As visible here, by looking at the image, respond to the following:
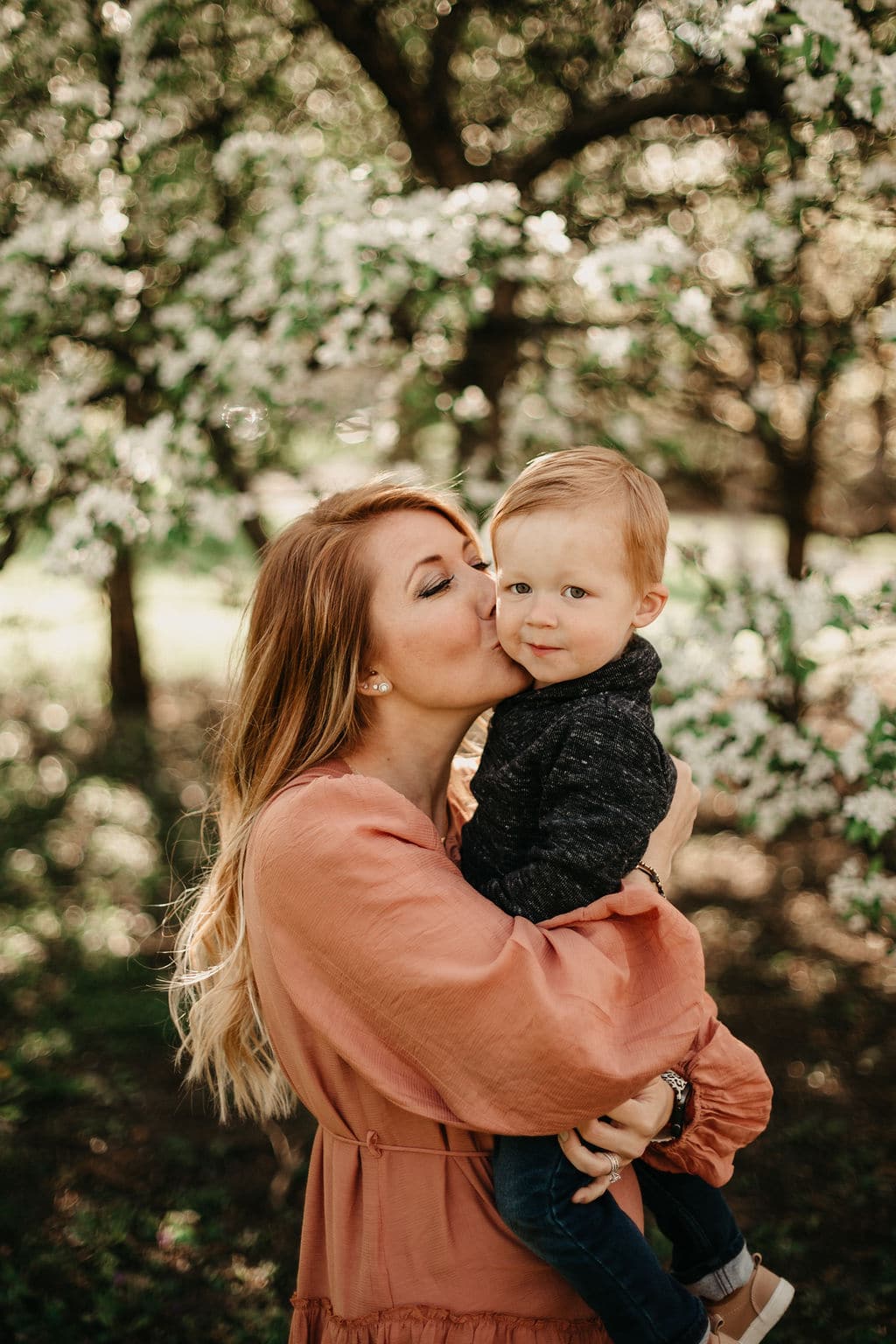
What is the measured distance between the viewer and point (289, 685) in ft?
7.04

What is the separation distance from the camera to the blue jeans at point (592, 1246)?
1.81m

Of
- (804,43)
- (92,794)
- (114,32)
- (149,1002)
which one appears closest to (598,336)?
(804,43)

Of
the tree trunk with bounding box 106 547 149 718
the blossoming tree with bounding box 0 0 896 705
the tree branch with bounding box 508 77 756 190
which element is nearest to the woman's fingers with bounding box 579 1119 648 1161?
the blossoming tree with bounding box 0 0 896 705

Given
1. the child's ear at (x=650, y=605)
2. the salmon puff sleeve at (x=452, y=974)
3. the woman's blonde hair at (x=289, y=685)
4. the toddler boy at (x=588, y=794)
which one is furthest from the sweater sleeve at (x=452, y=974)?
the child's ear at (x=650, y=605)

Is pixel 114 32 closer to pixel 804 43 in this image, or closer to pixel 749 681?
pixel 804 43

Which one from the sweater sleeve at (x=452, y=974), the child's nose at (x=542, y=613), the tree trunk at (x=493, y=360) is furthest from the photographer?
the tree trunk at (x=493, y=360)

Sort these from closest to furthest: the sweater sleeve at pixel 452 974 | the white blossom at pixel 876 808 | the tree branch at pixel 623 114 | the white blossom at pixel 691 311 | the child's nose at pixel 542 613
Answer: the sweater sleeve at pixel 452 974, the child's nose at pixel 542 613, the white blossom at pixel 876 808, the white blossom at pixel 691 311, the tree branch at pixel 623 114

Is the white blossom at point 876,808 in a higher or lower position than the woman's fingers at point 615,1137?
higher

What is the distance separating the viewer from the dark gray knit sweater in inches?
73.0

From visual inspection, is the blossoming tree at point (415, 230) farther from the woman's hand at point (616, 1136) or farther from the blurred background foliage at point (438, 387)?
the woman's hand at point (616, 1136)

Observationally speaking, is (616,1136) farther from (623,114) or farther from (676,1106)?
(623,114)

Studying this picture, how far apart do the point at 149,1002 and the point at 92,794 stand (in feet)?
8.30

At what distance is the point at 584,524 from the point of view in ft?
6.54

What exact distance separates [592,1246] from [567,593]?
1.13 m
